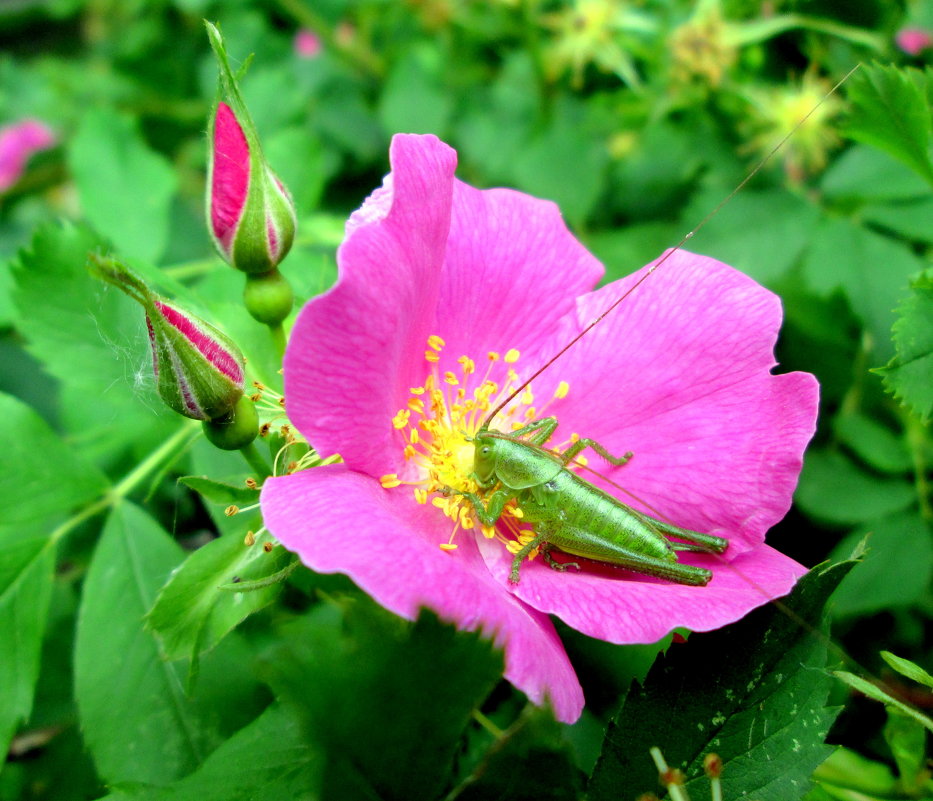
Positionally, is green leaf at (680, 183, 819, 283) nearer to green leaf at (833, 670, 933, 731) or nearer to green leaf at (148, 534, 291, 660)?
green leaf at (833, 670, 933, 731)

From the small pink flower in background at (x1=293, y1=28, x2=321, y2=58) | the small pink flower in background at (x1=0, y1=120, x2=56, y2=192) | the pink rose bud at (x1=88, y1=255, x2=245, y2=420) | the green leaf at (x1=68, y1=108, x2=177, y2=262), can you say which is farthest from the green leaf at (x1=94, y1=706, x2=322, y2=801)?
the small pink flower in background at (x1=0, y1=120, x2=56, y2=192)

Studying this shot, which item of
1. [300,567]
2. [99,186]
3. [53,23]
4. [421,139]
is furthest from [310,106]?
[53,23]

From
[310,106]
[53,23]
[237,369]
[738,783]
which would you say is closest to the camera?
[738,783]

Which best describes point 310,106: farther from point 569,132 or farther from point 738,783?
point 738,783

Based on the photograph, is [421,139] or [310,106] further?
[310,106]

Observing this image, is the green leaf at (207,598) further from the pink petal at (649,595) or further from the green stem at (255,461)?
the pink petal at (649,595)

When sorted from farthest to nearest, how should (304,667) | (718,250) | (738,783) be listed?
(718,250) → (738,783) → (304,667)
